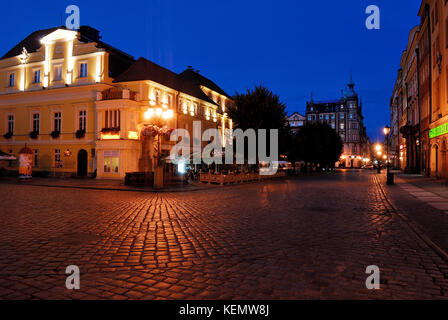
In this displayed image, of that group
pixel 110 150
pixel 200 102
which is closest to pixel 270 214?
pixel 110 150

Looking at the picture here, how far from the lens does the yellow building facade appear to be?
31828 millimetres

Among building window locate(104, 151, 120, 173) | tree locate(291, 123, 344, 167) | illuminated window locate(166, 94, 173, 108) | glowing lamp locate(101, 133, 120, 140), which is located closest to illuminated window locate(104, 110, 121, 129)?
glowing lamp locate(101, 133, 120, 140)

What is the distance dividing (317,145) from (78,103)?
39.1 meters

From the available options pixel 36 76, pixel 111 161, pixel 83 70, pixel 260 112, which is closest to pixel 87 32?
pixel 83 70

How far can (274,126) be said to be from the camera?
3506 cm

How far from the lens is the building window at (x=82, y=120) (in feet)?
110

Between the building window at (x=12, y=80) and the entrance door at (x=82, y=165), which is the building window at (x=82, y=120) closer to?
the entrance door at (x=82, y=165)

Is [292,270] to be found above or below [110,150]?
below

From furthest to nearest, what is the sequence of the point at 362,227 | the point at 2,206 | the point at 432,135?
the point at 432,135 → the point at 2,206 → the point at 362,227

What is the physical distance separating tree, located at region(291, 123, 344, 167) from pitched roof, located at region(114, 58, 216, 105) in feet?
61.2

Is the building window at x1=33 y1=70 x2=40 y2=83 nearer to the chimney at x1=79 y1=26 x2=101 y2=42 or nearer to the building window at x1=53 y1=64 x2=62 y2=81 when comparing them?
the building window at x1=53 y1=64 x2=62 y2=81

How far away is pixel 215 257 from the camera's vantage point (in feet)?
18.1
